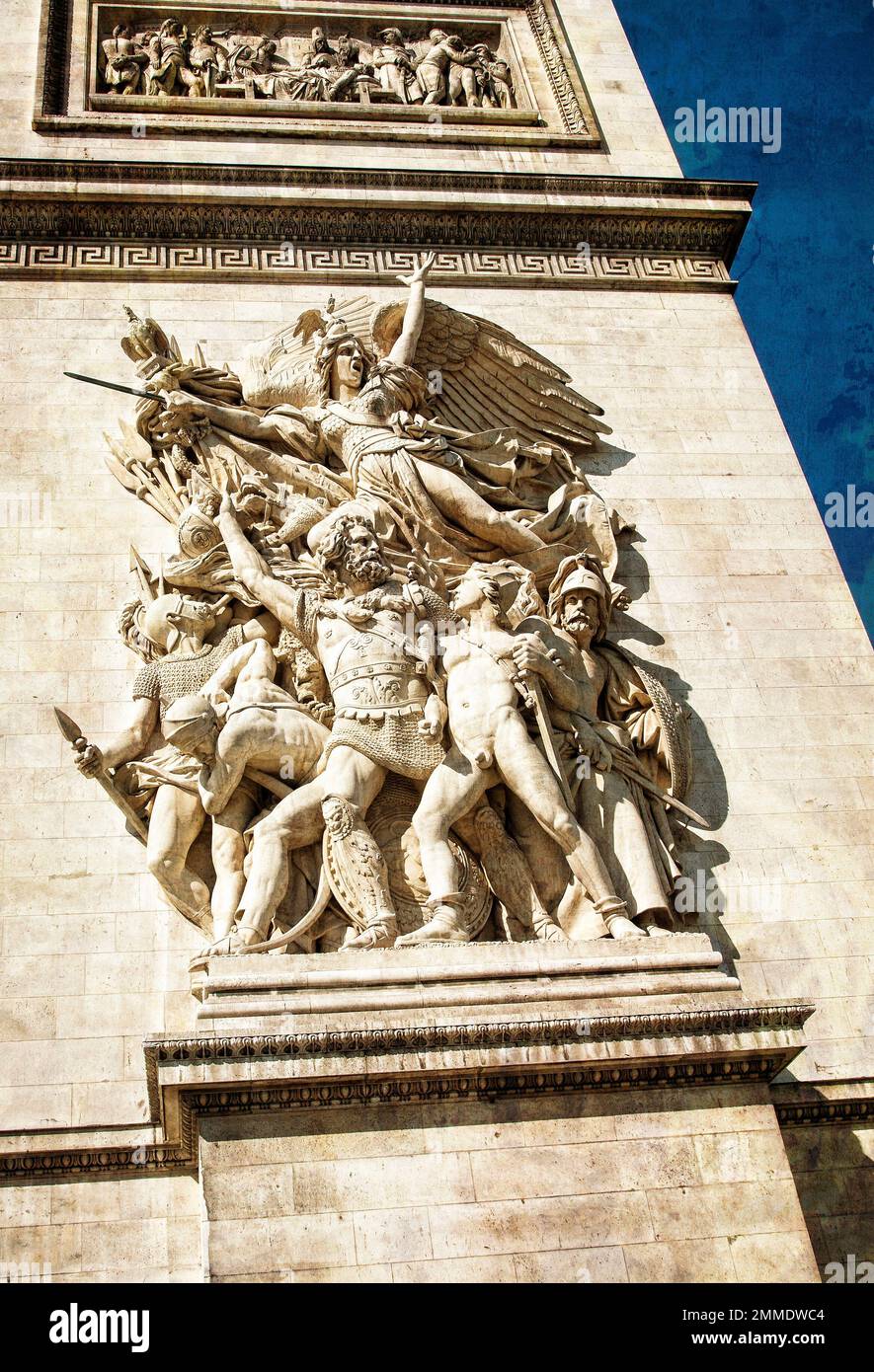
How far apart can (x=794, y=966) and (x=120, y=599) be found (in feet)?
16.5

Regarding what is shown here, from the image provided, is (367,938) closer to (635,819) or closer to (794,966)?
(635,819)

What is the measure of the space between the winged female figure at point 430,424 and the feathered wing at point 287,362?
A: 10mm

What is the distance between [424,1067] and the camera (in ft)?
26.8

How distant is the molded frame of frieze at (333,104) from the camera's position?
14.3 meters

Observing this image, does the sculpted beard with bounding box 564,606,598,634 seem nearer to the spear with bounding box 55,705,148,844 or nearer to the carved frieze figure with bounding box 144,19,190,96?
the spear with bounding box 55,705,148,844

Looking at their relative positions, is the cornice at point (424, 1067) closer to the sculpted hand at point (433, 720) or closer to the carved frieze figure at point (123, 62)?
the sculpted hand at point (433, 720)

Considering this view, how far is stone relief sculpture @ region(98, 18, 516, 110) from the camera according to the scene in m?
14.9

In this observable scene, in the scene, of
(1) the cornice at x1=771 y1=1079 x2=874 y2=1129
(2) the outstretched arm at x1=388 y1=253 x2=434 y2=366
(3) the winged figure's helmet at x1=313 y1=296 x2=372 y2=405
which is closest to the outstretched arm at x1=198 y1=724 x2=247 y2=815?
(3) the winged figure's helmet at x1=313 y1=296 x2=372 y2=405

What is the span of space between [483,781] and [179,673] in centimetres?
211

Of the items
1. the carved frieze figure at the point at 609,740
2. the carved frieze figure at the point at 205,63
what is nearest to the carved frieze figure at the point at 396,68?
the carved frieze figure at the point at 205,63

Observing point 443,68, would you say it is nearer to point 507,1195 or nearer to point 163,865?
point 163,865

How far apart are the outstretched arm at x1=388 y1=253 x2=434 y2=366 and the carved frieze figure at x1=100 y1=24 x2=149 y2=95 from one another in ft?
13.8

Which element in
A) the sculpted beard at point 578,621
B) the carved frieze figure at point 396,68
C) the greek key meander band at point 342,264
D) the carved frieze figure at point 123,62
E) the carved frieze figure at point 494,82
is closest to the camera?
the sculpted beard at point 578,621

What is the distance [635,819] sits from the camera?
32.2ft
